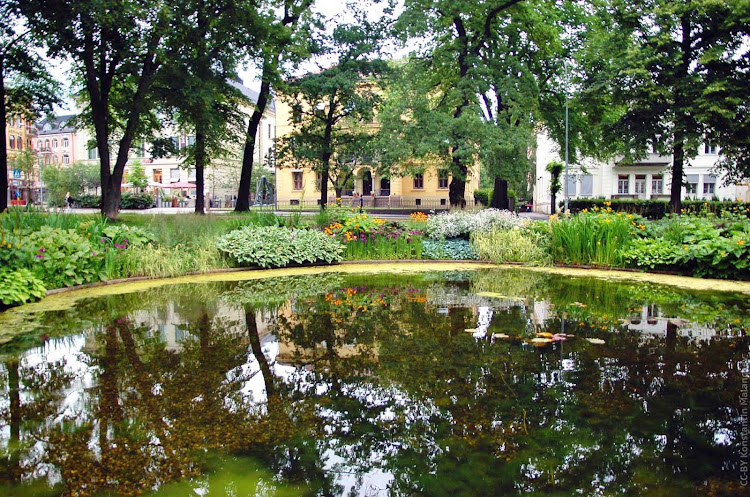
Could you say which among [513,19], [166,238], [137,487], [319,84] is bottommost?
[137,487]

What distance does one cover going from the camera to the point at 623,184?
4641 cm

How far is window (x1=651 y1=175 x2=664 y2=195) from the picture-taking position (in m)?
46.2

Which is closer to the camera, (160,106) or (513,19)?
(160,106)

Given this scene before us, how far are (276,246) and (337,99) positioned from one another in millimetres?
14484

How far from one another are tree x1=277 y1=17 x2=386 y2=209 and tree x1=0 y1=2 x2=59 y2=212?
29.1 ft

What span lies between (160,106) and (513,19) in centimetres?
1546

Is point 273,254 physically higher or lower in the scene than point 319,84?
lower

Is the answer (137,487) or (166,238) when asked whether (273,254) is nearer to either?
(166,238)

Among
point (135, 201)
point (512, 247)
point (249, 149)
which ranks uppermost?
point (249, 149)

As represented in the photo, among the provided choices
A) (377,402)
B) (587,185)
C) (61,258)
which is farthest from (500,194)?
(587,185)

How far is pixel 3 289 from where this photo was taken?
7.77 m

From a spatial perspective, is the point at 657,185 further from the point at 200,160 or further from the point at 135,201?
the point at 135,201

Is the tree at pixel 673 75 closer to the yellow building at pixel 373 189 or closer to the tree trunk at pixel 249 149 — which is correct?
Answer: the tree trunk at pixel 249 149

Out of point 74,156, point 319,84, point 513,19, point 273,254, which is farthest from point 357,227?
point 74,156
